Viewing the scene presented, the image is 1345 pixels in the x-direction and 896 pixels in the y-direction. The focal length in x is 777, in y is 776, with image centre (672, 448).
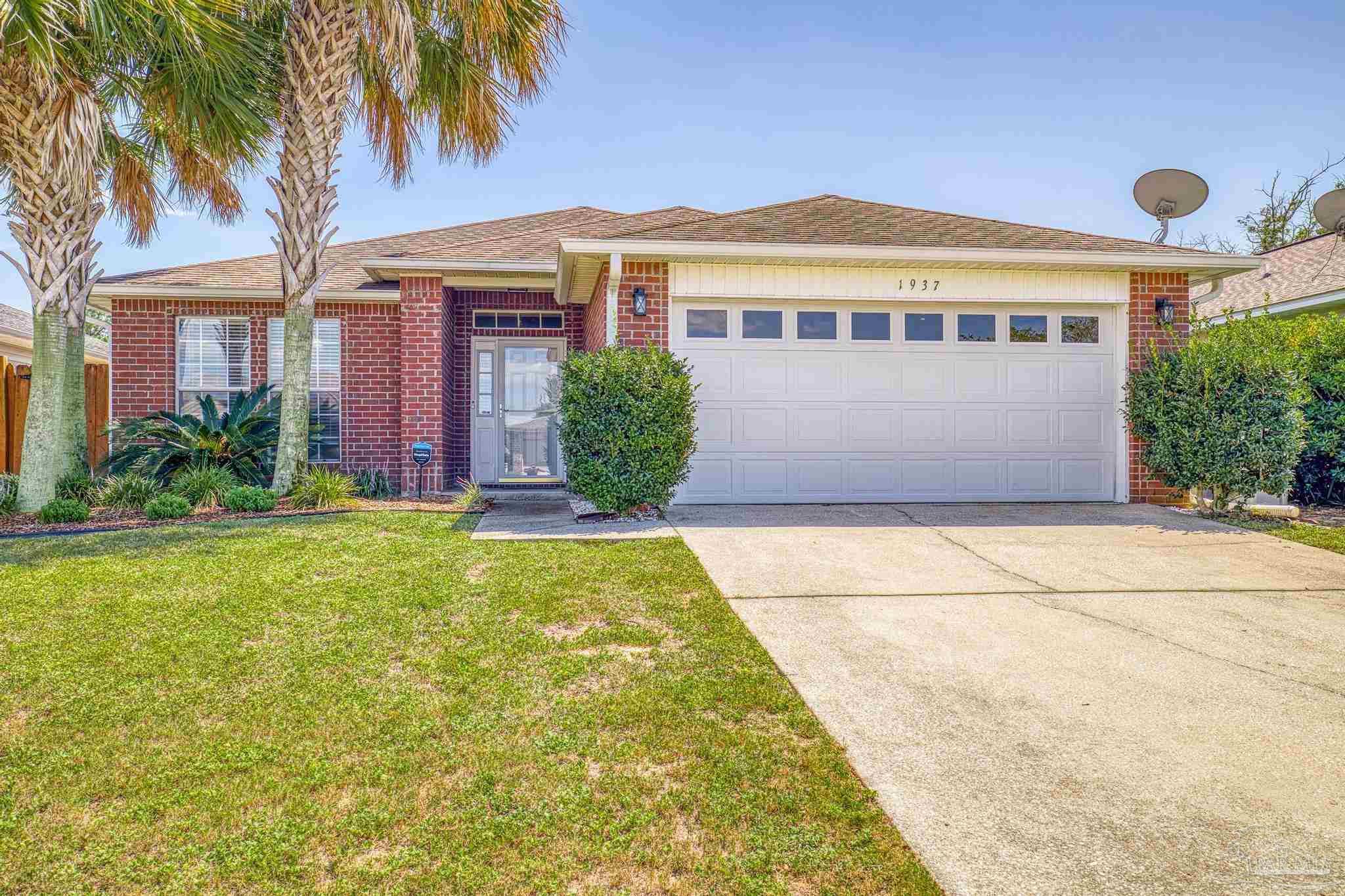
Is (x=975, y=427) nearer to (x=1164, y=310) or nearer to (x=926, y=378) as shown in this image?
(x=926, y=378)

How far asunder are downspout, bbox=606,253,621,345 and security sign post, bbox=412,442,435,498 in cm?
282

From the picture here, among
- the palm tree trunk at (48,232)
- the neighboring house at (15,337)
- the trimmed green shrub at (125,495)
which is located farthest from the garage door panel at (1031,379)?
the neighboring house at (15,337)

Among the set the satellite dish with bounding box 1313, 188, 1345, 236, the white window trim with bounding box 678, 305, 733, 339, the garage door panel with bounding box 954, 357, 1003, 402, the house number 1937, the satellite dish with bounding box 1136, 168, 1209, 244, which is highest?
the satellite dish with bounding box 1313, 188, 1345, 236

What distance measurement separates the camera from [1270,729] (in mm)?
3094

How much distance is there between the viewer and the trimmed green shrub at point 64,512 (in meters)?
7.30

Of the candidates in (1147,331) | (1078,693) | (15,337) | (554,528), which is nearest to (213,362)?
(554,528)

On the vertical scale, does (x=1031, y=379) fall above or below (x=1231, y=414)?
above

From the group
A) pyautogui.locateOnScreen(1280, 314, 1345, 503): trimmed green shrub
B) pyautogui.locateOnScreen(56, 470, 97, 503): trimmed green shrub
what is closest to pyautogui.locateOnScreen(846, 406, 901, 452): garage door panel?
pyautogui.locateOnScreen(1280, 314, 1345, 503): trimmed green shrub

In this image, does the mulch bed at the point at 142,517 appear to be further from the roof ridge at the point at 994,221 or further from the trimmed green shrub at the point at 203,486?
the roof ridge at the point at 994,221

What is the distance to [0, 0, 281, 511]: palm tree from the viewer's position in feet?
23.0

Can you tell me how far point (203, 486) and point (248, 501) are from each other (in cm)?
74

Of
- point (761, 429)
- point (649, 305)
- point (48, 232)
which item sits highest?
Result: point (48, 232)

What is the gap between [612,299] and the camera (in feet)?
26.7

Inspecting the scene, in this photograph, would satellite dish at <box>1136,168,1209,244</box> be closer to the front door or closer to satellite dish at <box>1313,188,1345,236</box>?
satellite dish at <box>1313,188,1345,236</box>
